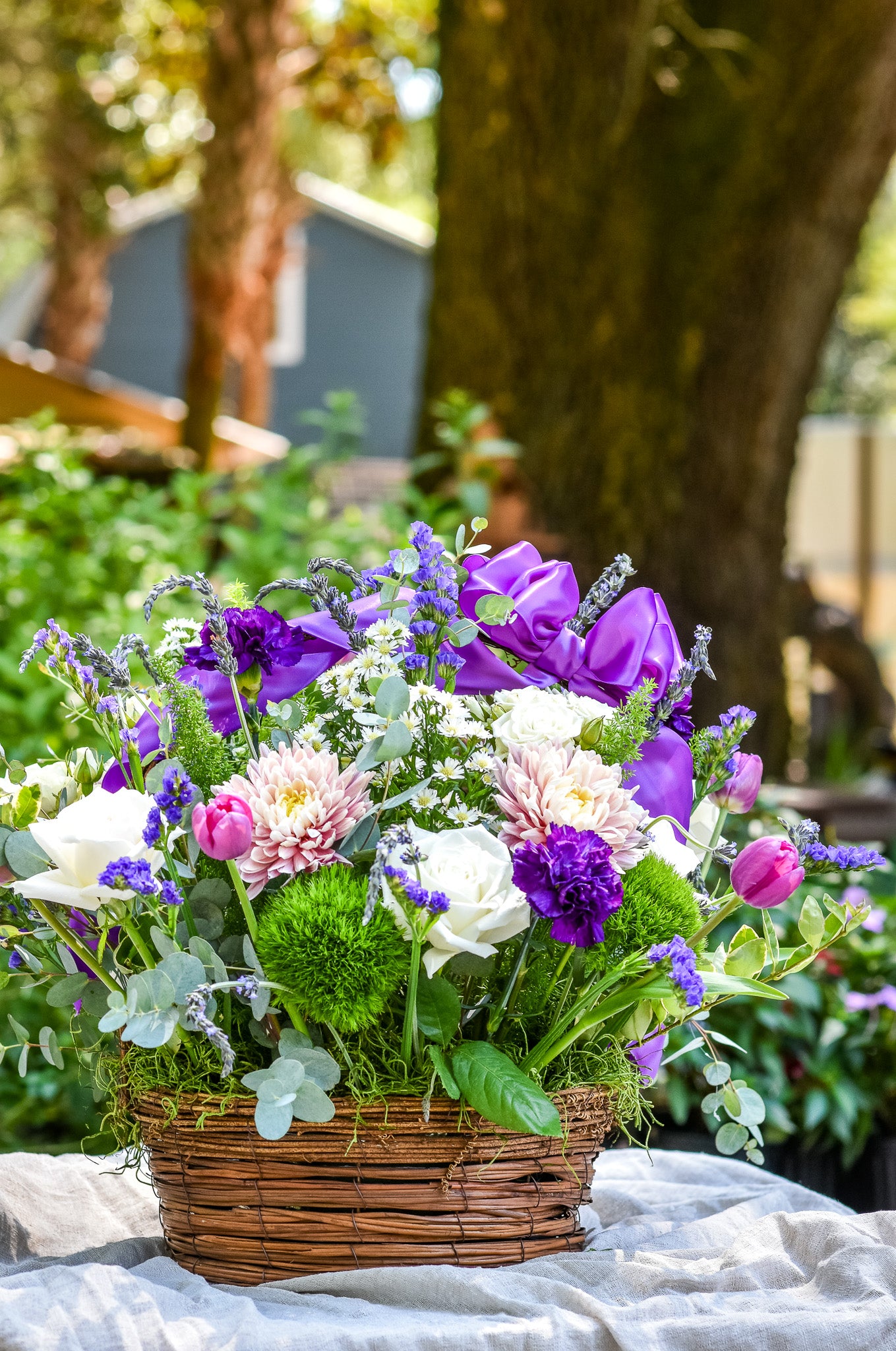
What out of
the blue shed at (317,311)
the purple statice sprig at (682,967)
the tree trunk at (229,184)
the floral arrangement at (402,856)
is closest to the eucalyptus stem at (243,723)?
the floral arrangement at (402,856)

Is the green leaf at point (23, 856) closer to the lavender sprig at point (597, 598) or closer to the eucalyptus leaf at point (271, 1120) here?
the eucalyptus leaf at point (271, 1120)

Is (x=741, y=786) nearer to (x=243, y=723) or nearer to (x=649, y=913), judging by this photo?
(x=649, y=913)

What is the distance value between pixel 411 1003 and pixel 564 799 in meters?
0.17

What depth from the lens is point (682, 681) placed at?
1.02 m

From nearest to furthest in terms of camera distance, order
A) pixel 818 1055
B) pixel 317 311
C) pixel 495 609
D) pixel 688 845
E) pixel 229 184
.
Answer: pixel 495 609, pixel 688 845, pixel 818 1055, pixel 229 184, pixel 317 311

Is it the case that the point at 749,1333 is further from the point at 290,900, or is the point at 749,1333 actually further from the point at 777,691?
the point at 777,691

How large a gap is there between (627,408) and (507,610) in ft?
9.55

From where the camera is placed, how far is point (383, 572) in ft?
3.53

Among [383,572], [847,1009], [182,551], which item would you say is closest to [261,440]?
[182,551]

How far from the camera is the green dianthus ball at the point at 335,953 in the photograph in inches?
32.4

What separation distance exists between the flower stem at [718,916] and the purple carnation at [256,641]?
1.18 ft

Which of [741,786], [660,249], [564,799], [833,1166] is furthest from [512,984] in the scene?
A: [660,249]

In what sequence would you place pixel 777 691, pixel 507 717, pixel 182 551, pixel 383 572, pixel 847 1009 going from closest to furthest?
pixel 507 717 < pixel 383 572 < pixel 847 1009 < pixel 182 551 < pixel 777 691

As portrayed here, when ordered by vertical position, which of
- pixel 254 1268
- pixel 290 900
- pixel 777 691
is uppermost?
pixel 290 900
